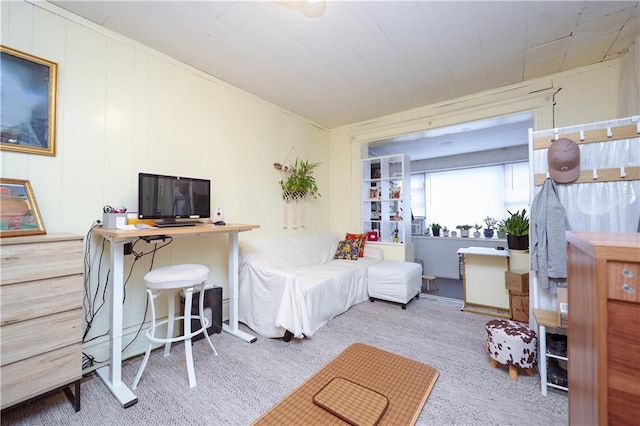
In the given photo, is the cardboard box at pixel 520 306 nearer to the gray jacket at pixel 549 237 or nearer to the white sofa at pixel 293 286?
the gray jacket at pixel 549 237

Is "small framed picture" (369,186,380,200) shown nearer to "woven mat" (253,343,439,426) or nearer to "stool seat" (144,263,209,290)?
"woven mat" (253,343,439,426)

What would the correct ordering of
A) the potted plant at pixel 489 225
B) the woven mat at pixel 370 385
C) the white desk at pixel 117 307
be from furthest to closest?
1. the potted plant at pixel 489 225
2. the white desk at pixel 117 307
3. the woven mat at pixel 370 385

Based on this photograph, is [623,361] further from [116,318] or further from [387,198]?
[387,198]

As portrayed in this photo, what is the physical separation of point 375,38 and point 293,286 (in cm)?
234

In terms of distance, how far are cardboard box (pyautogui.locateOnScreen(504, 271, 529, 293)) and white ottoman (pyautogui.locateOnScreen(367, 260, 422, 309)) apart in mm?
1017

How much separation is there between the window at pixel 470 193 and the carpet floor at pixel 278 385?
4.05 meters

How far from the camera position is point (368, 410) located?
1.52m

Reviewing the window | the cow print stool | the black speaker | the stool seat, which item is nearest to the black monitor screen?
the stool seat

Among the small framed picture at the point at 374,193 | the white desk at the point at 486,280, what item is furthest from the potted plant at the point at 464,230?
the small framed picture at the point at 374,193

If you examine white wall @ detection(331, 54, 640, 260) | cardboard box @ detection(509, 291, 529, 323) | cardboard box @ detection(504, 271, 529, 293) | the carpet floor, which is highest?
white wall @ detection(331, 54, 640, 260)

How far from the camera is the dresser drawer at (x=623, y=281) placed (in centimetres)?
59

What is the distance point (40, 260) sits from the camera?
142 centimetres

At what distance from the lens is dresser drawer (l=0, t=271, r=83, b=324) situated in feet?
4.35

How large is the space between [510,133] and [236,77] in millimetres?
4745
